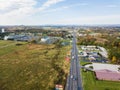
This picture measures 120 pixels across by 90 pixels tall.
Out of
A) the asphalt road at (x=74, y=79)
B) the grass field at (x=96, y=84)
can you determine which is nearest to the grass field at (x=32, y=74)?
the asphalt road at (x=74, y=79)

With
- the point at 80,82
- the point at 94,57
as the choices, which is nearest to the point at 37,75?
the point at 80,82

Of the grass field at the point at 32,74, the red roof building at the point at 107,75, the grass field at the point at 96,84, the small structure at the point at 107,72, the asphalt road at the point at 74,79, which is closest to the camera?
the asphalt road at the point at 74,79

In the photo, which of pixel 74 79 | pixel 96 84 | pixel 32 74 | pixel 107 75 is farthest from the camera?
pixel 32 74

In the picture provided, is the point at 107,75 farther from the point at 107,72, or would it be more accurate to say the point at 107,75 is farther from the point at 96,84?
the point at 96,84

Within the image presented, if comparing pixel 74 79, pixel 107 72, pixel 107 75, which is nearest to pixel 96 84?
pixel 74 79

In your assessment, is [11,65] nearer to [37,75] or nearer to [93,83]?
[37,75]

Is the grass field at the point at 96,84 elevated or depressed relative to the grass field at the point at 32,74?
depressed

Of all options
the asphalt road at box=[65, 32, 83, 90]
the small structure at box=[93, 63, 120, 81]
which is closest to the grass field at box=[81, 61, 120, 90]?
the asphalt road at box=[65, 32, 83, 90]

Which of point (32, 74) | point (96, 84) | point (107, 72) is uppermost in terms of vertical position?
point (32, 74)

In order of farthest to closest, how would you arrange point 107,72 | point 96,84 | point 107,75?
1. point 107,72
2. point 107,75
3. point 96,84

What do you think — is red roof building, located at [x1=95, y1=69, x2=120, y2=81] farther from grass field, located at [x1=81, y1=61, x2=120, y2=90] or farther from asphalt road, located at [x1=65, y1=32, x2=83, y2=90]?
asphalt road, located at [x1=65, y1=32, x2=83, y2=90]

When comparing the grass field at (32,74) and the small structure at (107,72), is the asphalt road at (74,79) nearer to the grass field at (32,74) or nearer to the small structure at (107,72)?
the grass field at (32,74)
